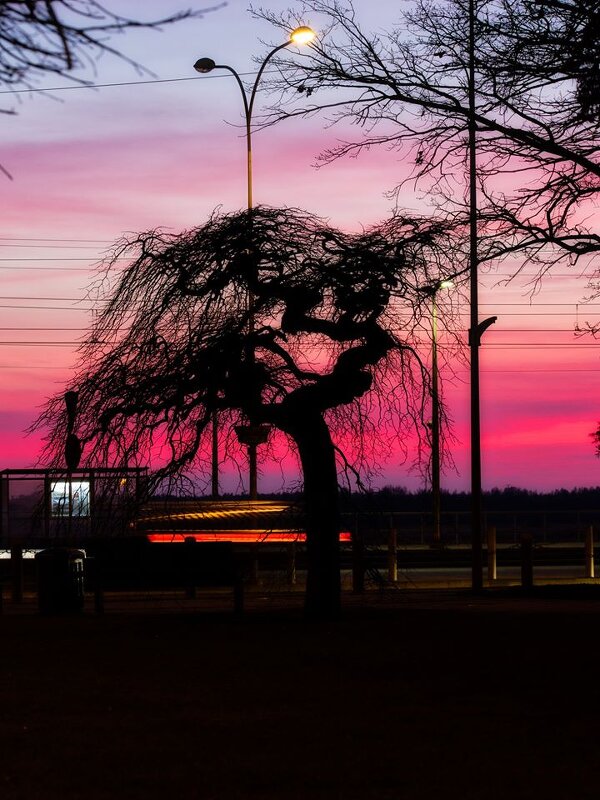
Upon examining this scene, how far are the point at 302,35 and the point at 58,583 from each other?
7890mm

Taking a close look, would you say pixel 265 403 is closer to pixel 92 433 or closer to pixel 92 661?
pixel 92 433

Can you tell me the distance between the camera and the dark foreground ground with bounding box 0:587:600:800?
24.6 ft

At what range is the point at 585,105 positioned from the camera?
14953mm

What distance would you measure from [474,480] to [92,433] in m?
13.1

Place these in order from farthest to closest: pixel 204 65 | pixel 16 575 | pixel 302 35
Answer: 1. pixel 204 65
2. pixel 16 575
3. pixel 302 35

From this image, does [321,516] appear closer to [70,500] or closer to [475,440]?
[70,500]

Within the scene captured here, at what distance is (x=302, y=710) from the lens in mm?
9750

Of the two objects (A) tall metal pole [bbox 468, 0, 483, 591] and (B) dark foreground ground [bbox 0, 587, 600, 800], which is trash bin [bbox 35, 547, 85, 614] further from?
(A) tall metal pole [bbox 468, 0, 483, 591]

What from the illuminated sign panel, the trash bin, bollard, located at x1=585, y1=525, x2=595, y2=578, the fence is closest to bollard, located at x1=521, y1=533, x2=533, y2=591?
the fence

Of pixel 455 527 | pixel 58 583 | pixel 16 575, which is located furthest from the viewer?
pixel 455 527

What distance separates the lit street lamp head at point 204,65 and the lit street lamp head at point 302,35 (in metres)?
13.0

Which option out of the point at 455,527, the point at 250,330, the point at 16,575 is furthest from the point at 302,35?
the point at 455,527

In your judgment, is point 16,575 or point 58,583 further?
point 16,575

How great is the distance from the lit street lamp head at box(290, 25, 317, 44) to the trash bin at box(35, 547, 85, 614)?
743cm
